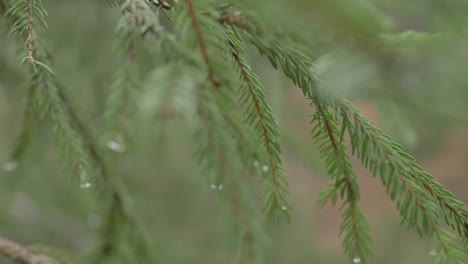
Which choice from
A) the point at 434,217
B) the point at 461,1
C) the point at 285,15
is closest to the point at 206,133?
the point at 285,15

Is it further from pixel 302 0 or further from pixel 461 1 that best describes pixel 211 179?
pixel 461 1

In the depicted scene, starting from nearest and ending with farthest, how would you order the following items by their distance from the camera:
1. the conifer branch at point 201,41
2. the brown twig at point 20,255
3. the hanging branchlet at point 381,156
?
the conifer branch at point 201,41, the hanging branchlet at point 381,156, the brown twig at point 20,255

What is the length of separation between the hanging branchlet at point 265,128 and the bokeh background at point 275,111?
0.10 meters

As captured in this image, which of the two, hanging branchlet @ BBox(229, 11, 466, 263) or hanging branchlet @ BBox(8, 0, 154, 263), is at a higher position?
hanging branchlet @ BBox(229, 11, 466, 263)

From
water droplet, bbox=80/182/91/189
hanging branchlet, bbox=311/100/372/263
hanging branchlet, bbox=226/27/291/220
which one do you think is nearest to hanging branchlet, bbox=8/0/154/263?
water droplet, bbox=80/182/91/189

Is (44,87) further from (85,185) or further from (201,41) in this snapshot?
(201,41)

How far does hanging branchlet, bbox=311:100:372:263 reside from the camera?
2.71ft

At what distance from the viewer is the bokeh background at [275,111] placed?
0.65m

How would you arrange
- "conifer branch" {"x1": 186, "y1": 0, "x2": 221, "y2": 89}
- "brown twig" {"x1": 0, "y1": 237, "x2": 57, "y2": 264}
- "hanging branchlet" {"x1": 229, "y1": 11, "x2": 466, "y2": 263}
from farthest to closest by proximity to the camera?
"brown twig" {"x1": 0, "y1": 237, "x2": 57, "y2": 264}, "hanging branchlet" {"x1": 229, "y1": 11, "x2": 466, "y2": 263}, "conifer branch" {"x1": 186, "y1": 0, "x2": 221, "y2": 89}

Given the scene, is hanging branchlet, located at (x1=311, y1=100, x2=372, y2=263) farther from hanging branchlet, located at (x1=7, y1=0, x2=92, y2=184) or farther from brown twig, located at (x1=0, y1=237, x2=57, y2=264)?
brown twig, located at (x1=0, y1=237, x2=57, y2=264)

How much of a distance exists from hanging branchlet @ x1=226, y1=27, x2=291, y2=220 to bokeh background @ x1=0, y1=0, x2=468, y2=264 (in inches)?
3.8

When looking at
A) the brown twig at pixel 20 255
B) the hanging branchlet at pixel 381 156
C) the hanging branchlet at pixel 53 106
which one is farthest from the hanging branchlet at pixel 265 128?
the brown twig at pixel 20 255

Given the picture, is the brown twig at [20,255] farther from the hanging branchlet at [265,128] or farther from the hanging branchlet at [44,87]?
the hanging branchlet at [265,128]

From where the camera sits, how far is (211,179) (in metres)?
0.57
